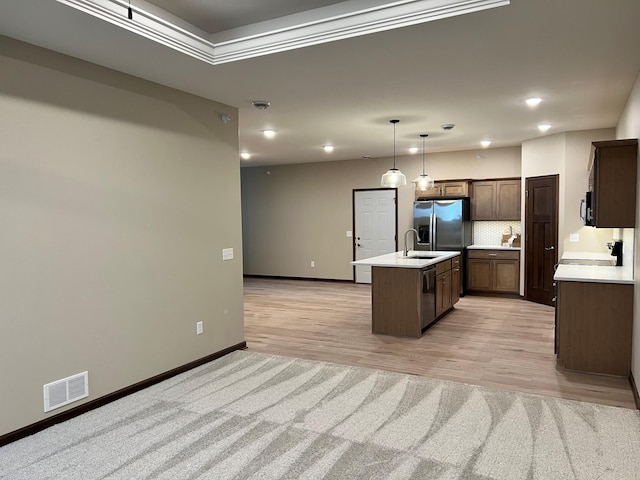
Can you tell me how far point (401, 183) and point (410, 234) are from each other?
370 cm

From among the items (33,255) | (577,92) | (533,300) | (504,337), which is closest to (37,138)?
(33,255)

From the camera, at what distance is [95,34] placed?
287 cm

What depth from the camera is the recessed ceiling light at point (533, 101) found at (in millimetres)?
4668

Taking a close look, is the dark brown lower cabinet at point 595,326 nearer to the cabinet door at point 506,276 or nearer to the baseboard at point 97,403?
the baseboard at point 97,403

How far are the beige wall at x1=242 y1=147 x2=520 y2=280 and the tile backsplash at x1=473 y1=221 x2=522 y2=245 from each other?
1058 mm

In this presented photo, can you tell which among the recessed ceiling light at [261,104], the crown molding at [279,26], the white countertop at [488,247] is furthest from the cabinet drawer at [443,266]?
the crown molding at [279,26]

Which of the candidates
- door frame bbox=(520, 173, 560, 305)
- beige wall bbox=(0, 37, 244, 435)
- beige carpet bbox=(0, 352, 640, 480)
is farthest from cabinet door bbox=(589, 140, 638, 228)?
beige wall bbox=(0, 37, 244, 435)

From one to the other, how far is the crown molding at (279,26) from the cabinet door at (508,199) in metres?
5.98

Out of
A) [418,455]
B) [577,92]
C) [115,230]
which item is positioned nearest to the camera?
[418,455]

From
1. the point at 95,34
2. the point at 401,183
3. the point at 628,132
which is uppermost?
the point at 95,34

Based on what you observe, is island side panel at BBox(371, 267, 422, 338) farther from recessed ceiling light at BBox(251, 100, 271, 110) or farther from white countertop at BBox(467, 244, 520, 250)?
white countertop at BBox(467, 244, 520, 250)

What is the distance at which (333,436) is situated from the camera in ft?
9.66

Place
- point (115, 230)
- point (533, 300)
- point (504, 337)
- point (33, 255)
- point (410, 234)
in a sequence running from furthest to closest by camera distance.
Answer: point (410, 234) → point (533, 300) → point (504, 337) → point (115, 230) → point (33, 255)

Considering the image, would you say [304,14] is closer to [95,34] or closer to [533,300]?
[95,34]
